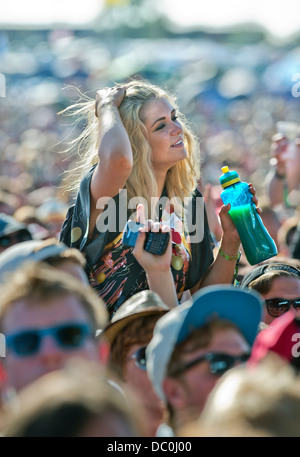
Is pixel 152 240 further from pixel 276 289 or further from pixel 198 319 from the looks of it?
pixel 198 319

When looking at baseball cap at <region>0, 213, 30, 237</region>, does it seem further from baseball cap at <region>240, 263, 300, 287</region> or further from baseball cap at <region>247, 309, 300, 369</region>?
baseball cap at <region>247, 309, 300, 369</region>

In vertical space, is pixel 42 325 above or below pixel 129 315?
above

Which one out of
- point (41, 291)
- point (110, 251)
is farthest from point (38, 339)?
point (110, 251)

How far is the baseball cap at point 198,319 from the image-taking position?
235cm

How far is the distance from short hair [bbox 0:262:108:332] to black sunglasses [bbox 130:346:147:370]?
410 millimetres

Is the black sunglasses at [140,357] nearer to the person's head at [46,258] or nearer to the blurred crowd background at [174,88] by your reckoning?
the person's head at [46,258]

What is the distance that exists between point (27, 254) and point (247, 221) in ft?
4.13

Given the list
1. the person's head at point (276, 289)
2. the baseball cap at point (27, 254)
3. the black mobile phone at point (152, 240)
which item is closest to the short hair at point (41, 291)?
the baseball cap at point (27, 254)

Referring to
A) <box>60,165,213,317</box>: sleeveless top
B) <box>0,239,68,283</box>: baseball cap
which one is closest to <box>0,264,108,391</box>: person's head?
<box>0,239,68,283</box>: baseball cap

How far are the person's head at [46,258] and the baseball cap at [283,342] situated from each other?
0.69 meters

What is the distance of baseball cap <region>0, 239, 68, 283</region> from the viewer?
2.78 meters

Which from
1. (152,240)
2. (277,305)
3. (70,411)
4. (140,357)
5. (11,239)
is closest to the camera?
(70,411)

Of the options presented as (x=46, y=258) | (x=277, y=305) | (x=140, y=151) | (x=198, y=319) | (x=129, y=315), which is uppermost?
(x=140, y=151)

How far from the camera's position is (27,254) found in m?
2.82
